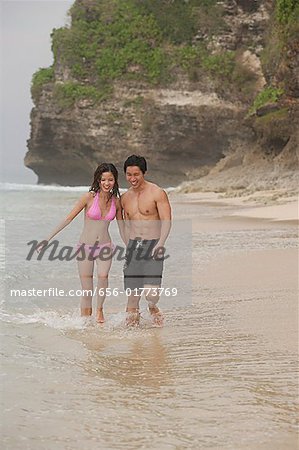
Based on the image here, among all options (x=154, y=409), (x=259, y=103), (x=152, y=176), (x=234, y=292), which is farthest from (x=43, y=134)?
(x=154, y=409)

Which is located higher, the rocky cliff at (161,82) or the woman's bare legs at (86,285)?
the rocky cliff at (161,82)

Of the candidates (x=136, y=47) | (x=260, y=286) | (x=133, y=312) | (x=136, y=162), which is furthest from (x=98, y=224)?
(x=136, y=47)

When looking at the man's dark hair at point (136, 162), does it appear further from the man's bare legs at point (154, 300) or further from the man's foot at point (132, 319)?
the man's foot at point (132, 319)

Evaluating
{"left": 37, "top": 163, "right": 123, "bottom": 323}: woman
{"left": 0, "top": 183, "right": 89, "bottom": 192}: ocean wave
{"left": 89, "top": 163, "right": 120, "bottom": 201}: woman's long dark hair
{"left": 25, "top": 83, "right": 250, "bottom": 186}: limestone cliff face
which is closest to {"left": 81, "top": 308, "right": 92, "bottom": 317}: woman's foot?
{"left": 37, "top": 163, "right": 123, "bottom": 323}: woman

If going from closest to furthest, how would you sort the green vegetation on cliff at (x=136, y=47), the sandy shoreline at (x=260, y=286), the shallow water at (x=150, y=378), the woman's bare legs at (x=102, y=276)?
the shallow water at (x=150, y=378) < the sandy shoreline at (x=260, y=286) < the woman's bare legs at (x=102, y=276) < the green vegetation on cliff at (x=136, y=47)

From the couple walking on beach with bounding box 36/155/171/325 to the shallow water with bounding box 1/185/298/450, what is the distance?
0.29 metres

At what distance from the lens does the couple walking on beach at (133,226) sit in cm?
548

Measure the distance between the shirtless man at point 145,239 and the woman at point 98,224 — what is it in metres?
0.15

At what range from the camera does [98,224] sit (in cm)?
571

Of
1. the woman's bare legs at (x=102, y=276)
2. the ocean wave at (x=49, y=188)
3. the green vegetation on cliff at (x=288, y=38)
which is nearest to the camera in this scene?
the woman's bare legs at (x=102, y=276)

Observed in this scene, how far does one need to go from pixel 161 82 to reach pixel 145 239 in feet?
126

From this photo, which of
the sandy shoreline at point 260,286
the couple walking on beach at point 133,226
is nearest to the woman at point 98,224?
the couple walking on beach at point 133,226

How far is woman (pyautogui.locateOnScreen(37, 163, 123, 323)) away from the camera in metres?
5.58

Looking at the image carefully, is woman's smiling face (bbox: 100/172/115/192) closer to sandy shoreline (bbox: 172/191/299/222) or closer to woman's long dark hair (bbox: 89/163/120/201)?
woman's long dark hair (bbox: 89/163/120/201)
